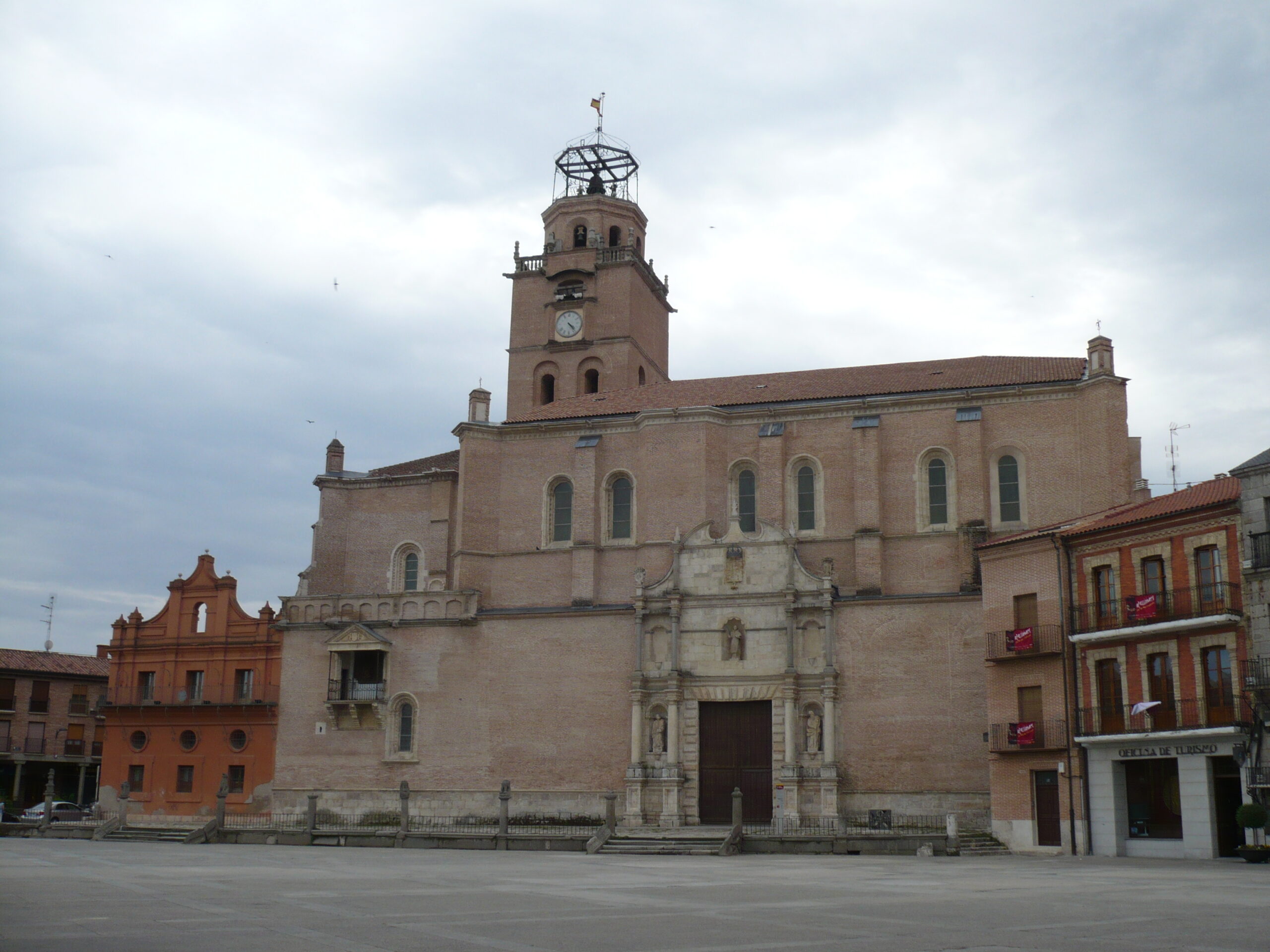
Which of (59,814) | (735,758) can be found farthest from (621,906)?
(59,814)

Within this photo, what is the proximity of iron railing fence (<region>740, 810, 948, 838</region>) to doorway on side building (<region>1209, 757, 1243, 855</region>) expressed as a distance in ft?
26.0

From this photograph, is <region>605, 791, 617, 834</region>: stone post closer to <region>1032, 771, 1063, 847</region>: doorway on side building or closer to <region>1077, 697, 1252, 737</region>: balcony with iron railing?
<region>1032, 771, 1063, 847</region>: doorway on side building

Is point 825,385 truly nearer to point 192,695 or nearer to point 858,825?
point 858,825

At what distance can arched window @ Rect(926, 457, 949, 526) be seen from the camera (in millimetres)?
45594

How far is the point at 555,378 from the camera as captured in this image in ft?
208

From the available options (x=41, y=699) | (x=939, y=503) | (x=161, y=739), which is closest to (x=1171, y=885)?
(x=939, y=503)

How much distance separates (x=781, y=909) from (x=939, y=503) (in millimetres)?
28771

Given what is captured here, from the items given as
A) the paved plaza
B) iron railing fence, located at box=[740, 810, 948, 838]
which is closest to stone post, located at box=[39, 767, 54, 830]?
the paved plaza

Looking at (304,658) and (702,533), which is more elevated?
(702,533)

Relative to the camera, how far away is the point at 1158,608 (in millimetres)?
35750

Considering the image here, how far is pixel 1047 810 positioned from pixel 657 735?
13.2 m

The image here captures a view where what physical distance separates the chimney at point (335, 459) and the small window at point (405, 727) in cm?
1270

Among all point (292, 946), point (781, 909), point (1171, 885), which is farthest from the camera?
point (1171, 885)

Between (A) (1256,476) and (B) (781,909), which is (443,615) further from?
(B) (781,909)
